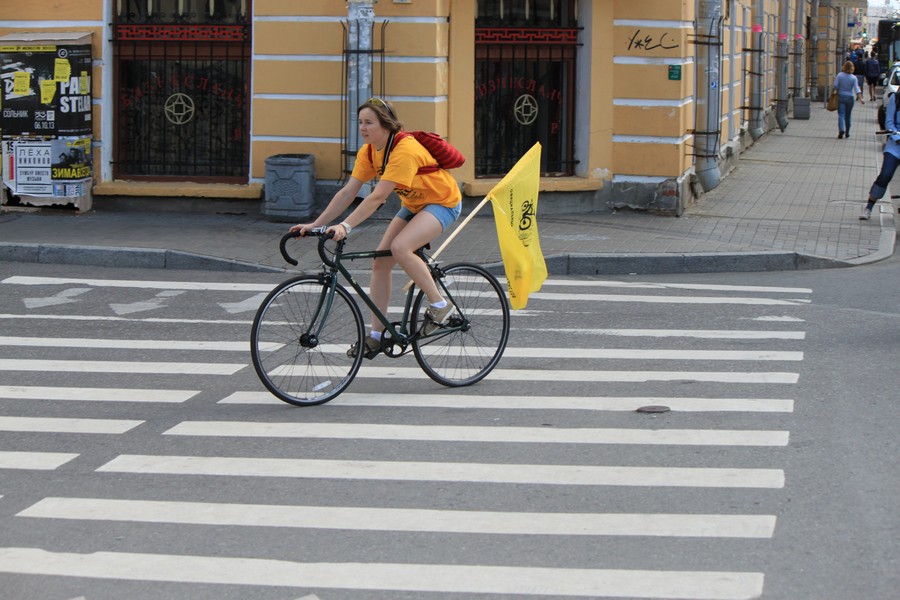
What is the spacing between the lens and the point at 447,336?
8.05 metres

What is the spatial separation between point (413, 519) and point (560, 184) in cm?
1073

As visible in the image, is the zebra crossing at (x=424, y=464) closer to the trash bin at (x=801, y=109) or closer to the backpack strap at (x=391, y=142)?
the backpack strap at (x=391, y=142)

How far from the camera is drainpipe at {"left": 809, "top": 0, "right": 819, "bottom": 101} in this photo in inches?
1905

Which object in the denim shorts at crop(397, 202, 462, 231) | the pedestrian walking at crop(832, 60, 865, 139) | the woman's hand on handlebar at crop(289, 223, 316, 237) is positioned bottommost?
the woman's hand on handlebar at crop(289, 223, 316, 237)

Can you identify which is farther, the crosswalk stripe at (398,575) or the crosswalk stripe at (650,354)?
the crosswalk stripe at (650,354)

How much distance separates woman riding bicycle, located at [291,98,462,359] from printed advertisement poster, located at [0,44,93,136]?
27.9ft

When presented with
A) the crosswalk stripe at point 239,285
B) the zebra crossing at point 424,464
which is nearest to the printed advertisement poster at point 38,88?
the crosswalk stripe at point 239,285

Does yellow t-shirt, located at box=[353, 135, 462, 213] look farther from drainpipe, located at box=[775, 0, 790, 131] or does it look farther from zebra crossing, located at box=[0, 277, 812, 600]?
drainpipe, located at box=[775, 0, 790, 131]

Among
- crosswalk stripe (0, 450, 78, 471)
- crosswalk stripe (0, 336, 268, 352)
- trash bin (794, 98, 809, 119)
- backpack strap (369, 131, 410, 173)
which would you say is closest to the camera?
crosswalk stripe (0, 450, 78, 471)

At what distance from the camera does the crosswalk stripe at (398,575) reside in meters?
4.74

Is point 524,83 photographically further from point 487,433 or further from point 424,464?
point 424,464

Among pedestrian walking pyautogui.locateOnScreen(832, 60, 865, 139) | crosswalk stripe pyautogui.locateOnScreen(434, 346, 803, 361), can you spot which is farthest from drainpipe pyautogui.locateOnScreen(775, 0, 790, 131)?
crosswalk stripe pyautogui.locateOnScreen(434, 346, 803, 361)

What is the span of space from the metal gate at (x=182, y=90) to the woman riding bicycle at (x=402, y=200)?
8382mm

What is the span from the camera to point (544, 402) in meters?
7.59
